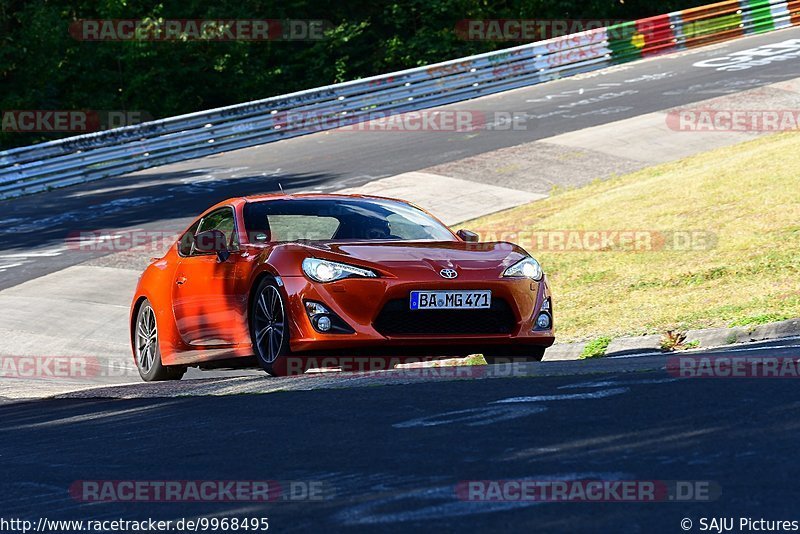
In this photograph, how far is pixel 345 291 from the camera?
9102mm

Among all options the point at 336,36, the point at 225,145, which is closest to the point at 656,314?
the point at 225,145

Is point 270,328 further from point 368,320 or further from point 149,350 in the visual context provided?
point 149,350

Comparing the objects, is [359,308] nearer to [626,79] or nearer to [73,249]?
[73,249]

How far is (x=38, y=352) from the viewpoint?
1359 centimetres

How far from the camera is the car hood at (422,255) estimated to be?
926 cm

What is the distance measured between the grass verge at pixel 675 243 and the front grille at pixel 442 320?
2847mm

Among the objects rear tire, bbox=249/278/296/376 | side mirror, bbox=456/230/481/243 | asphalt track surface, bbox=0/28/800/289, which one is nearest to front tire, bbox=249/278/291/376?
rear tire, bbox=249/278/296/376

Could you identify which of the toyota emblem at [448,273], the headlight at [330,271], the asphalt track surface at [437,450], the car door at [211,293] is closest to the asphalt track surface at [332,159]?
the car door at [211,293]

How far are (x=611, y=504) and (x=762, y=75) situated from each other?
88.0 ft

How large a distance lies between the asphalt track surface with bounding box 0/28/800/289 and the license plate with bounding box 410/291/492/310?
1100cm

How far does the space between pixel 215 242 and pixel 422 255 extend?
170 cm

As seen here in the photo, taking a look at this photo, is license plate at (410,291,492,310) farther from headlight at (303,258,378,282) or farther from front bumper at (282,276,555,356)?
headlight at (303,258,378,282)

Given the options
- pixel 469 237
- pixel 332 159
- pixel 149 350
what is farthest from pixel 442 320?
pixel 332 159

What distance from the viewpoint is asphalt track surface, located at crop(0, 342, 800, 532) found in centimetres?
491
